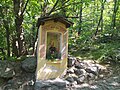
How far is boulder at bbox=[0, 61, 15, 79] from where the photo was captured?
8.44 metres

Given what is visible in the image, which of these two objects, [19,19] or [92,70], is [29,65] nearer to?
[19,19]

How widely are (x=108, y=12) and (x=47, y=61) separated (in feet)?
45.6

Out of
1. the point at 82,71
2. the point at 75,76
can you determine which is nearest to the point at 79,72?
the point at 82,71

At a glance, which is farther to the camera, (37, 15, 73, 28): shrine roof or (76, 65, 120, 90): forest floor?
(37, 15, 73, 28): shrine roof

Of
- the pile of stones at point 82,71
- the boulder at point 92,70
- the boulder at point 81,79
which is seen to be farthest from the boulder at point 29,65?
the boulder at point 92,70

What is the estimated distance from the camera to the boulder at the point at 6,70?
27.7 ft

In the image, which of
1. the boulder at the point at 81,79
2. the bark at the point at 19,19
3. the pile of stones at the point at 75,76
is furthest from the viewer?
the bark at the point at 19,19

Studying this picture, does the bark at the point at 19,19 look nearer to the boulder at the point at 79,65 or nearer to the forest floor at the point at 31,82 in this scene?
the forest floor at the point at 31,82

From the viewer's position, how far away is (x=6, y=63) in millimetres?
9047

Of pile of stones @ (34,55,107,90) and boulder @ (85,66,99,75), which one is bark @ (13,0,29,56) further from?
boulder @ (85,66,99,75)

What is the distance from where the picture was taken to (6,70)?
342 inches

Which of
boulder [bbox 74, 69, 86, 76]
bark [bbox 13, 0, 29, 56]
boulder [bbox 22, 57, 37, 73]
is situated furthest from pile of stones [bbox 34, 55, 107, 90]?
bark [bbox 13, 0, 29, 56]

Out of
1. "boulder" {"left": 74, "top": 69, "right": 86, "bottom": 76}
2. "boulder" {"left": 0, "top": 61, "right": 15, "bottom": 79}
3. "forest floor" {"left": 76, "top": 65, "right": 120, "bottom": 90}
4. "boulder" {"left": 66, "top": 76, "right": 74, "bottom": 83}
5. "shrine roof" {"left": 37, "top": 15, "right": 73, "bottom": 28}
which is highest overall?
"shrine roof" {"left": 37, "top": 15, "right": 73, "bottom": 28}

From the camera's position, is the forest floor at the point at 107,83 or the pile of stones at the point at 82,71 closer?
the forest floor at the point at 107,83
